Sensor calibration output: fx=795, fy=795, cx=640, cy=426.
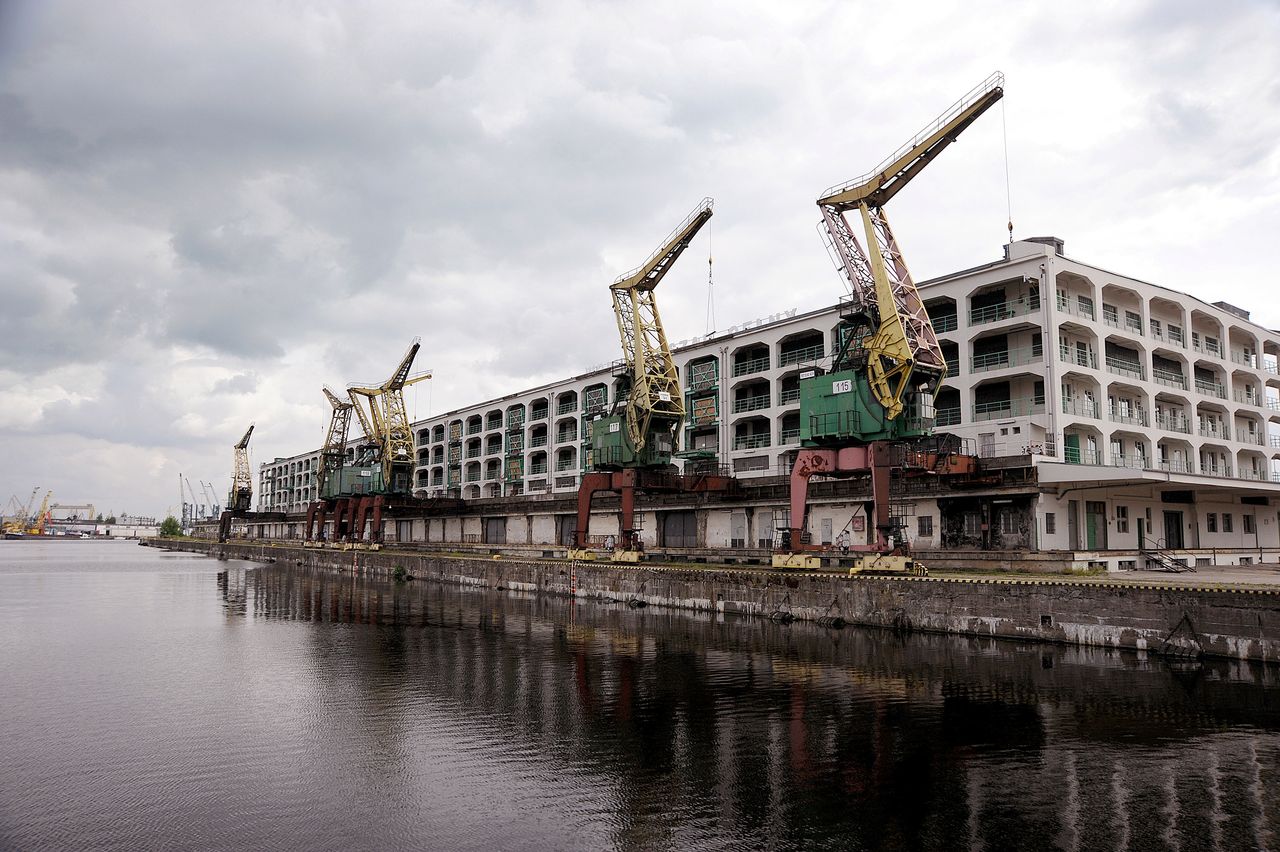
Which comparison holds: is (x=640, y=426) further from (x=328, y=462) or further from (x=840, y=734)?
(x=328, y=462)

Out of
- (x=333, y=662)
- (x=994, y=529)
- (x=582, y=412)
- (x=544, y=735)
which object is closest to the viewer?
(x=544, y=735)

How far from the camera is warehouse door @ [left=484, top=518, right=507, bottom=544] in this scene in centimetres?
7244

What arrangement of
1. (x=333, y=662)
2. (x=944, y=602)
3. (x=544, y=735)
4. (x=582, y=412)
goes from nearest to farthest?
(x=544, y=735) < (x=333, y=662) < (x=944, y=602) < (x=582, y=412)

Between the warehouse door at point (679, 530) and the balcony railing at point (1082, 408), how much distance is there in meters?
23.5

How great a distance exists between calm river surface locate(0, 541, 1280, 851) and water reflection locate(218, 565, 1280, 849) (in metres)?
0.07

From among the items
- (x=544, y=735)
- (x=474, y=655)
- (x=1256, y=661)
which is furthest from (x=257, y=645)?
(x=1256, y=661)

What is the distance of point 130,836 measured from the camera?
398 inches

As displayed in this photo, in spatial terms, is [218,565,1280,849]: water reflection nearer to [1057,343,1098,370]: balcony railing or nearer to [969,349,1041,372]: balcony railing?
[969,349,1041,372]: balcony railing

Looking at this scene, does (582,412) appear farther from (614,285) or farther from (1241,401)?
(1241,401)

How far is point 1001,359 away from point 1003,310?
2.57 meters

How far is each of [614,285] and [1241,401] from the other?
4076 cm

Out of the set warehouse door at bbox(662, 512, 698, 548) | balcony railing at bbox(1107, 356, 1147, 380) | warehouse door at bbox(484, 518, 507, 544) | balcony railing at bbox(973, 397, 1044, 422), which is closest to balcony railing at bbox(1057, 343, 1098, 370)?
balcony railing at bbox(1107, 356, 1147, 380)

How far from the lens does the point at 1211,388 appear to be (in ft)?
160

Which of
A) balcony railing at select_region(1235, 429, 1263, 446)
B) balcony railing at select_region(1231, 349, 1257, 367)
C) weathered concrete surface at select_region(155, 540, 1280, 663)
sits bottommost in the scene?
weathered concrete surface at select_region(155, 540, 1280, 663)
